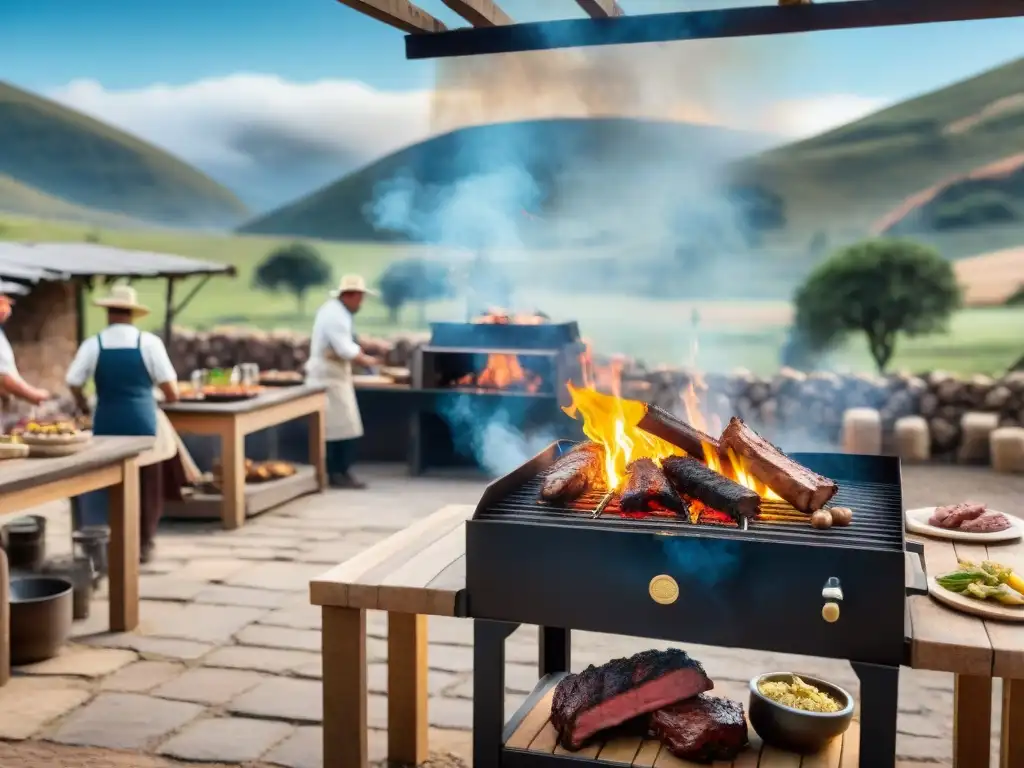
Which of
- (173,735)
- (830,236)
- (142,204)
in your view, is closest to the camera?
(173,735)

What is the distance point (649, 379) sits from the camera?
10859 millimetres

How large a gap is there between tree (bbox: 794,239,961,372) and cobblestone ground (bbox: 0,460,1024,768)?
33.8 feet

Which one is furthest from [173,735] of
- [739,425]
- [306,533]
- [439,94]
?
[439,94]

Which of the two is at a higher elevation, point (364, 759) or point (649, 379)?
point (649, 379)

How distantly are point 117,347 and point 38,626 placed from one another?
193cm

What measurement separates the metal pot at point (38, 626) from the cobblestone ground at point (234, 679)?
85 millimetres

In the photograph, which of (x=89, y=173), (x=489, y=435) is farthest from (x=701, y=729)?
(x=89, y=173)

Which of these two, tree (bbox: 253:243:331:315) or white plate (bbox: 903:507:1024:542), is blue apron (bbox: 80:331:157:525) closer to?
white plate (bbox: 903:507:1024:542)

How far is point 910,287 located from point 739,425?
12434 millimetres

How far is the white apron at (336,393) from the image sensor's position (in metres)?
8.77

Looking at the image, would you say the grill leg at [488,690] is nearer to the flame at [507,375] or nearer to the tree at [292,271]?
the flame at [507,375]

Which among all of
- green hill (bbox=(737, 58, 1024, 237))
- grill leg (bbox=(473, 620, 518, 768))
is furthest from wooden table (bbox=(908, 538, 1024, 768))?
green hill (bbox=(737, 58, 1024, 237))

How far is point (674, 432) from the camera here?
10.8 ft

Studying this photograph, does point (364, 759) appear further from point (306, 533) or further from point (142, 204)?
point (142, 204)
